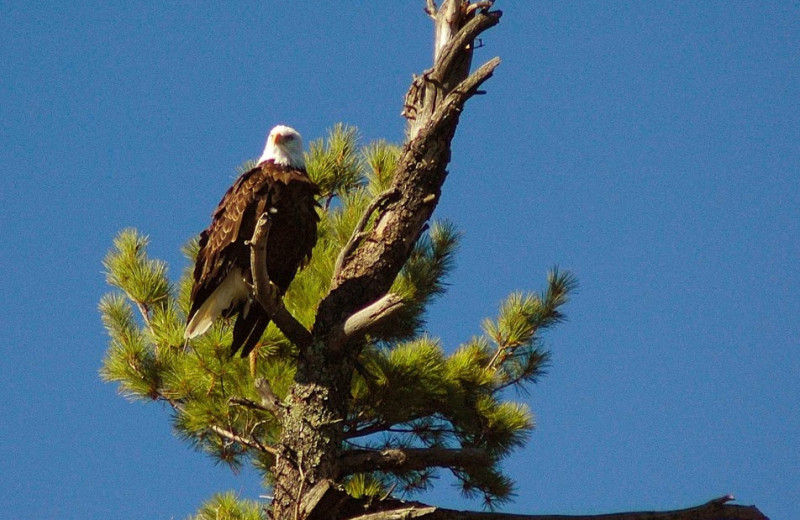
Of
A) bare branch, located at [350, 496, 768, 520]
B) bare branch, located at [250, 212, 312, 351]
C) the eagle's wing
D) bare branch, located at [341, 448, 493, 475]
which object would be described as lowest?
bare branch, located at [350, 496, 768, 520]

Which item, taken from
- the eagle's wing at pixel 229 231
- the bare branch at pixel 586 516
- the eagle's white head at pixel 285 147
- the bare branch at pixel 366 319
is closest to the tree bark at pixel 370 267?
the bare branch at pixel 366 319

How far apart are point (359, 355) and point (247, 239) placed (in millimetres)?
720

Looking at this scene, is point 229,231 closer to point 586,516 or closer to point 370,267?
point 370,267

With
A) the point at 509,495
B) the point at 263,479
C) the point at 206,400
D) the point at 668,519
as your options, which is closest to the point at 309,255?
the point at 206,400

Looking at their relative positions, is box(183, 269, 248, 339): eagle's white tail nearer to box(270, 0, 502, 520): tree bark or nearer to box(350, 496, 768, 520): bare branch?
box(270, 0, 502, 520): tree bark

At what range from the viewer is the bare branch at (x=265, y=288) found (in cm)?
396

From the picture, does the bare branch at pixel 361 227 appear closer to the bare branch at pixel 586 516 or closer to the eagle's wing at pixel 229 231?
the eagle's wing at pixel 229 231

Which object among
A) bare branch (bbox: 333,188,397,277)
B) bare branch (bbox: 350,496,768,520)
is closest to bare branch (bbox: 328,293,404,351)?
bare branch (bbox: 333,188,397,277)

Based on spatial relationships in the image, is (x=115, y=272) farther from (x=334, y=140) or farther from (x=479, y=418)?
(x=479, y=418)

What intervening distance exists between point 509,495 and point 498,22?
2207 millimetres

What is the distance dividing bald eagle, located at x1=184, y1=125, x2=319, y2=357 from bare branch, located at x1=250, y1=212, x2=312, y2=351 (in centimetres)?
44

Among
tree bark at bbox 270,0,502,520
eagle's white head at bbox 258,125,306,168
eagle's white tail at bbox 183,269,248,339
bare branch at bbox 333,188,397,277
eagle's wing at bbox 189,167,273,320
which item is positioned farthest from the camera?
eagle's white head at bbox 258,125,306,168

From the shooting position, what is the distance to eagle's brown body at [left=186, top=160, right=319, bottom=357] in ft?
15.3

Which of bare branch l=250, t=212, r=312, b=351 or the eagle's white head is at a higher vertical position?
the eagle's white head
